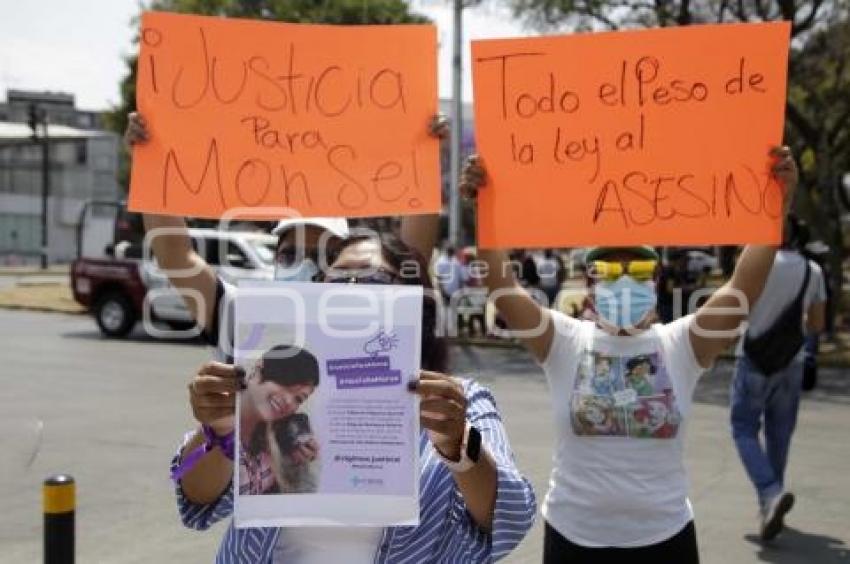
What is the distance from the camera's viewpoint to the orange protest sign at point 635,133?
2.84 m

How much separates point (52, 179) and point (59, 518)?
66.2 metres

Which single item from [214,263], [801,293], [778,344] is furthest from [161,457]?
[214,263]

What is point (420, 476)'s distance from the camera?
2.16 metres

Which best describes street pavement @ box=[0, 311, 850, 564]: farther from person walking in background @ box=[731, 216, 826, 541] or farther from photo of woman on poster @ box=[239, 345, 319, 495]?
photo of woman on poster @ box=[239, 345, 319, 495]

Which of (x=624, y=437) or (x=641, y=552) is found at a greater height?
(x=624, y=437)

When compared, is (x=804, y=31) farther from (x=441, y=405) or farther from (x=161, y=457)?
(x=441, y=405)

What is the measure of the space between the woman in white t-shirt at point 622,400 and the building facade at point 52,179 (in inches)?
1950

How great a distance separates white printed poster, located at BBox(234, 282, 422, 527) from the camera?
1.96 m

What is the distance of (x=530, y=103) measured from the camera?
9.43ft

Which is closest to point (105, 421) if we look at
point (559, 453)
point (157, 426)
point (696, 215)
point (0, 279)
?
point (157, 426)

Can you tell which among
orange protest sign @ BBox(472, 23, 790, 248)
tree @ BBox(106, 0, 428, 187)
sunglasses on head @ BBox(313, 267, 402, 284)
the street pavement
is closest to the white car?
the street pavement

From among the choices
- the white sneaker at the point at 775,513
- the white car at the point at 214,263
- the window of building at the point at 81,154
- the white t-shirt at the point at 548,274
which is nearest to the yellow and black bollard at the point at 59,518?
the white sneaker at the point at 775,513

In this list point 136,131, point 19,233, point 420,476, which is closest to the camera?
point 420,476

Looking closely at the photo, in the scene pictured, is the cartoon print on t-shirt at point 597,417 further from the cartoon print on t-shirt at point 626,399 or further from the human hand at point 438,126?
the human hand at point 438,126
